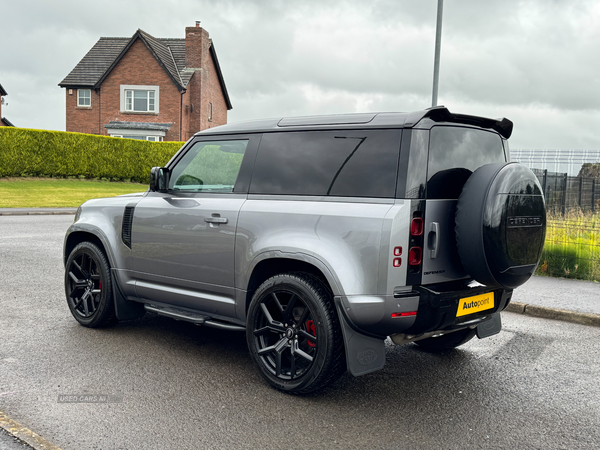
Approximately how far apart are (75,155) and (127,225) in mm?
27905

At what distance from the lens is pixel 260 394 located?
13.9 ft

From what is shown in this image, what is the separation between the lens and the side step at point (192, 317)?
4711 mm

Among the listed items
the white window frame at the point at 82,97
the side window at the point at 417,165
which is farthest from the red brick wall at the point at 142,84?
the side window at the point at 417,165

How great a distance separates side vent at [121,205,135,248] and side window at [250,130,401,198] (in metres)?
1.44

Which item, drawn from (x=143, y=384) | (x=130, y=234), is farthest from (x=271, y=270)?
(x=130, y=234)

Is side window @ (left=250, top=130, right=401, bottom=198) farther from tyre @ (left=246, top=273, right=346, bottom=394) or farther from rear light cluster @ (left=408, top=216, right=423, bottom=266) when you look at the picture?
tyre @ (left=246, top=273, right=346, bottom=394)

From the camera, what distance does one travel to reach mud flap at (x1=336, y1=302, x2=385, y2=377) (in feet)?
12.8

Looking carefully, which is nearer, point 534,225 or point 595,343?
point 534,225

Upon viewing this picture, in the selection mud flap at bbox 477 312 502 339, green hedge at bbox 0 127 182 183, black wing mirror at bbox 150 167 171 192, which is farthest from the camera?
green hedge at bbox 0 127 182 183

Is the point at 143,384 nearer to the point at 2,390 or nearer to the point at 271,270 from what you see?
the point at 2,390

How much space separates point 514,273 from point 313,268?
139cm

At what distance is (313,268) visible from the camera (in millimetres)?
4156

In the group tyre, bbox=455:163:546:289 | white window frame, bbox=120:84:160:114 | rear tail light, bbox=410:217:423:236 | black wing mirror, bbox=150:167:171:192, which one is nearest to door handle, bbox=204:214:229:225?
black wing mirror, bbox=150:167:171:192

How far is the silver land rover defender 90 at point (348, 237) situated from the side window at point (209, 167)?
0.02 meters
